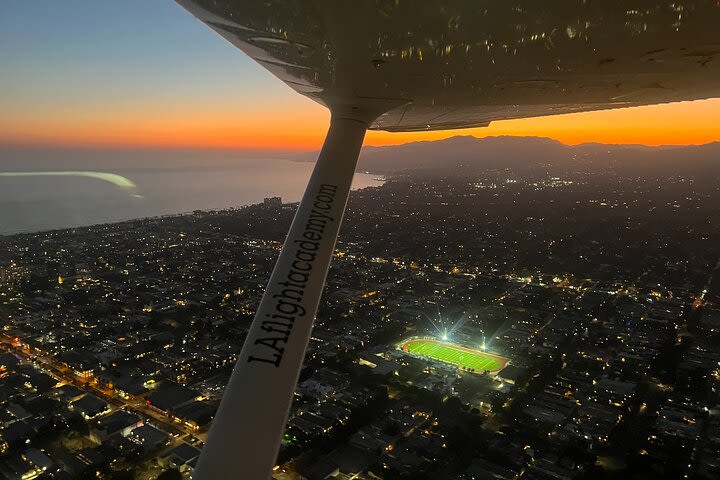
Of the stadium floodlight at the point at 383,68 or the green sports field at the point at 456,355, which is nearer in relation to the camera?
the stadium floodlight at the point at 383,68

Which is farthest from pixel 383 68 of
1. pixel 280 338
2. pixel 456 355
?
pixel 456 355

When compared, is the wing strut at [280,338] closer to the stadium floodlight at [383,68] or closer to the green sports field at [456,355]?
the stadium floodlight at [383,68]

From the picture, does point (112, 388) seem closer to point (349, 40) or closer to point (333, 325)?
point (333, 325)

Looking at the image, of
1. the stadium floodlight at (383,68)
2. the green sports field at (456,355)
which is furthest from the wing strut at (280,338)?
the green sports field at (456,355)

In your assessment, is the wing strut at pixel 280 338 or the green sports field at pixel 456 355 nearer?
the wing strut at pixel 280 338

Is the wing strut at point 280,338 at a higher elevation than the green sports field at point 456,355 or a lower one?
higher

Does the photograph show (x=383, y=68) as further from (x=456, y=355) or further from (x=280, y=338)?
(x=456, y=355)

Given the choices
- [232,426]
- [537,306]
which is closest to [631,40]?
[232,426]

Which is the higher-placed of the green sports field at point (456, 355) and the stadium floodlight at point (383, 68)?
the stadium floodlight at point (383, 68)

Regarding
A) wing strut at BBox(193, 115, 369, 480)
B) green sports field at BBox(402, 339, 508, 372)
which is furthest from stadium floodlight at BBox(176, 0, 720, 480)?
green sports field at BBox(402, 339, 508, 372)
